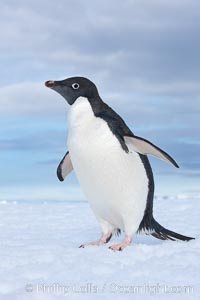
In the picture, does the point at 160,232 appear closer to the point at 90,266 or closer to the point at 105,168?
the point at 105,168

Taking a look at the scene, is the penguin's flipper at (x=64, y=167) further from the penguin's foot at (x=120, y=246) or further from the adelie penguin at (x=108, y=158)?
the penguin's foot at (x=120, y=246)

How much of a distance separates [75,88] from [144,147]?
820 millimetres

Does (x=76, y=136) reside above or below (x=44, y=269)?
above

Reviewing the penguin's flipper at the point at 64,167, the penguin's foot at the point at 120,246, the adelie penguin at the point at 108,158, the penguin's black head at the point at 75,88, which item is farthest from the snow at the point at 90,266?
the penguin's black head at the point at 75,88

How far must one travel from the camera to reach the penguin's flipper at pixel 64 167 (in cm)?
571

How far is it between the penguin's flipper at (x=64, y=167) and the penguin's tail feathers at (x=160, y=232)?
0.95m

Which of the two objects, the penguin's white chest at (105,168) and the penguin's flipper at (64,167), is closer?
the penguin's white chest at (105,168)

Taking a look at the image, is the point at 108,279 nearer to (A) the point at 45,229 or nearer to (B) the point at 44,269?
(B) the point at 44,269

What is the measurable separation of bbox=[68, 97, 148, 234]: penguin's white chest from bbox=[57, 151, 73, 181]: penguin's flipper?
504 mm

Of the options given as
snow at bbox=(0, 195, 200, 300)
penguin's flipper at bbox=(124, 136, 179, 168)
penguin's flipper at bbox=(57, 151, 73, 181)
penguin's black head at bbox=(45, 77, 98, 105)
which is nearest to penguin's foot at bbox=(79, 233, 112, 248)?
snow at bbox=(0, 195, 200, 300)

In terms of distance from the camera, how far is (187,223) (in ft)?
23.2

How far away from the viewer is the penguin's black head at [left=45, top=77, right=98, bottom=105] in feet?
17.0

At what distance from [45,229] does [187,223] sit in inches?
68.2

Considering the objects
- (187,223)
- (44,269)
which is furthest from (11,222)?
(44,269)
